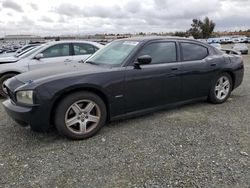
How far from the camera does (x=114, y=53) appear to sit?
5.04 m

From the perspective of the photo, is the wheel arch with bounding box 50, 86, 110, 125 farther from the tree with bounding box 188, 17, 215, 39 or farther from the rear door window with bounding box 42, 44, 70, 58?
the tree with bounding box 188, 17, 215, 39

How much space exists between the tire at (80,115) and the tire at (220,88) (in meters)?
2.62

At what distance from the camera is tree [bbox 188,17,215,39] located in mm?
Answer: 79688

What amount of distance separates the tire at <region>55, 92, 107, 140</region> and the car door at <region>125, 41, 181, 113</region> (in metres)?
0.55

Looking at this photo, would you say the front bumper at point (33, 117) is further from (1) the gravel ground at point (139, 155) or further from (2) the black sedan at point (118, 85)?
(1) the gravel ground at point (139, 155)

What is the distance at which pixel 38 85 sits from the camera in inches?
153

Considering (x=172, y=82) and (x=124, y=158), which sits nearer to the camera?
(x=124, y=158)

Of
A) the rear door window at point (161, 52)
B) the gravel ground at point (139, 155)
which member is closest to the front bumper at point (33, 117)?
the gravel ground at point (139, 155)

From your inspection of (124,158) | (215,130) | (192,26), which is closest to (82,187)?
(124,158)

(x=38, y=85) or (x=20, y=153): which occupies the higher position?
(x=38, y=85)

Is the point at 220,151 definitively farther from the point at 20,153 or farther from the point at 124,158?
the point at 20,153

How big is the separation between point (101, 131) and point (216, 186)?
6.91 feet

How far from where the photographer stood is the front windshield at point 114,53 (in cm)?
475

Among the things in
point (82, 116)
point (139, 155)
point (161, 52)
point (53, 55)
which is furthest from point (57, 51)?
point (139, 155)
